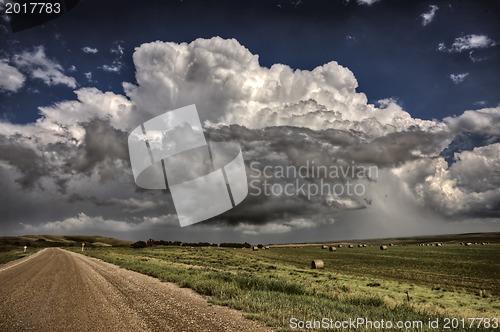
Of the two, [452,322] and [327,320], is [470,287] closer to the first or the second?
[452,322]

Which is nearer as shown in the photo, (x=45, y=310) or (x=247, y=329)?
(x=247, y=329)

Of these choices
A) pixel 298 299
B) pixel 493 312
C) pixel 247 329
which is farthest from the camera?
pixel 493 312

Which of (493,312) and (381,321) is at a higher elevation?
(381,321)

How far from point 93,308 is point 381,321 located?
934cm

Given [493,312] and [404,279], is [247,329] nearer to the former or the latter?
[493,312]

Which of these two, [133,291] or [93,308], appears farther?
[133,291]

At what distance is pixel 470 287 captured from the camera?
69.5ft

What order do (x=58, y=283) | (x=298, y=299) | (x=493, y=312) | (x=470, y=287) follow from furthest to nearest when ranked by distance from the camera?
(x=470, y=287)
(x=58, y=283)
(x=493, y=312)
(x=298, y=299)

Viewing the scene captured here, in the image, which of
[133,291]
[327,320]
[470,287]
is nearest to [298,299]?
[327,320]

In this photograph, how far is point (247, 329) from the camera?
8.80m

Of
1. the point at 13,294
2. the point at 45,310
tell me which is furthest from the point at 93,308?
the point at 13,294

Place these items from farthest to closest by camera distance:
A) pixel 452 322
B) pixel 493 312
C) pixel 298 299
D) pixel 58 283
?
pixel 58 283 < pixel 493 312 < pixel 298 299 < pixel 452 322

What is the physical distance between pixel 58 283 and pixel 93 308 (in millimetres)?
7935

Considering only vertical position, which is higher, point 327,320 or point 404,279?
point 327,320
